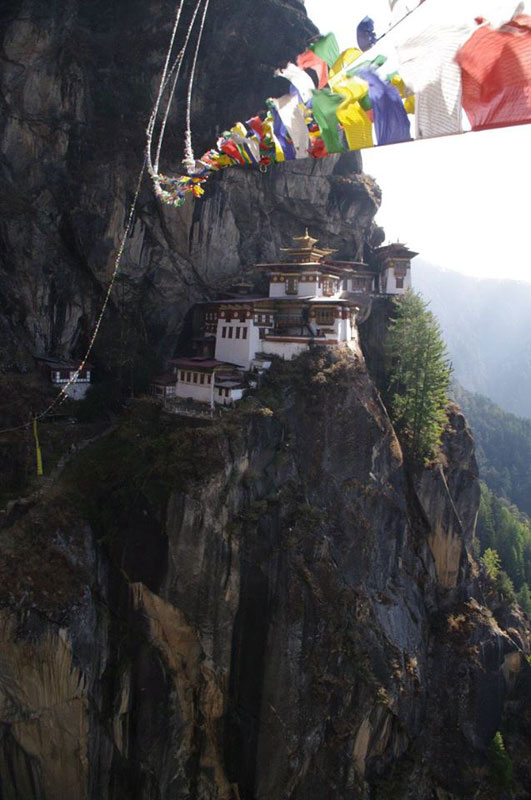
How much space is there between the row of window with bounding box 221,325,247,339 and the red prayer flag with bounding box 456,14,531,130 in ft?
76.0

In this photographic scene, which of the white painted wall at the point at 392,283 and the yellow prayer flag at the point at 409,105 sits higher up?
the white painted wall at the point at 392,283

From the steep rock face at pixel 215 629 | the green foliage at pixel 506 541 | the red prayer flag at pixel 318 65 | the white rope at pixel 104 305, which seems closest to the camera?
the red prayer flag at pixel 318 65

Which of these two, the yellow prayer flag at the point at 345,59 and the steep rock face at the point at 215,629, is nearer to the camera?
the yellow prayer flag at the point at 345,59

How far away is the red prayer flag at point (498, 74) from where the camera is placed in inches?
242

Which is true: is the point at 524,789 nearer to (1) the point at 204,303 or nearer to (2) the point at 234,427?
(2) the point at 234,427

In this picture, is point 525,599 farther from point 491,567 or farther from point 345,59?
point 345,59

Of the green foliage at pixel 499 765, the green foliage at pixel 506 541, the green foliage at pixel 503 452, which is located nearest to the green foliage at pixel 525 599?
the green foliage at pixel 506 541

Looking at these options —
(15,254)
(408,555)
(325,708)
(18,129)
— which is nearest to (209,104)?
(18,129)

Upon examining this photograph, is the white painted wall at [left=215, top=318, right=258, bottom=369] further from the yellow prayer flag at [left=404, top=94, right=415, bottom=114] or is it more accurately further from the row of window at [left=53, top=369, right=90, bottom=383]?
the yellow prayer flag at [left=404, top=94, right=415, bottom=114]

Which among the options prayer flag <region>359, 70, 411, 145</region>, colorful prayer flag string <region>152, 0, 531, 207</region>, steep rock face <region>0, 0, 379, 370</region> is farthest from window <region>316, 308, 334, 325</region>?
prayer flag <region>359, 70, 411, 145</region>

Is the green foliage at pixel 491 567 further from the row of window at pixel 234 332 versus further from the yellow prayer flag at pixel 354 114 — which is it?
the yellow prayer flag at pixel 354 114

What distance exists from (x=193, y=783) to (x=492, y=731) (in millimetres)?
17417

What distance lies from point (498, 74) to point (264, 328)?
24.0 m

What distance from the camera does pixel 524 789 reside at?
91.0 ft
